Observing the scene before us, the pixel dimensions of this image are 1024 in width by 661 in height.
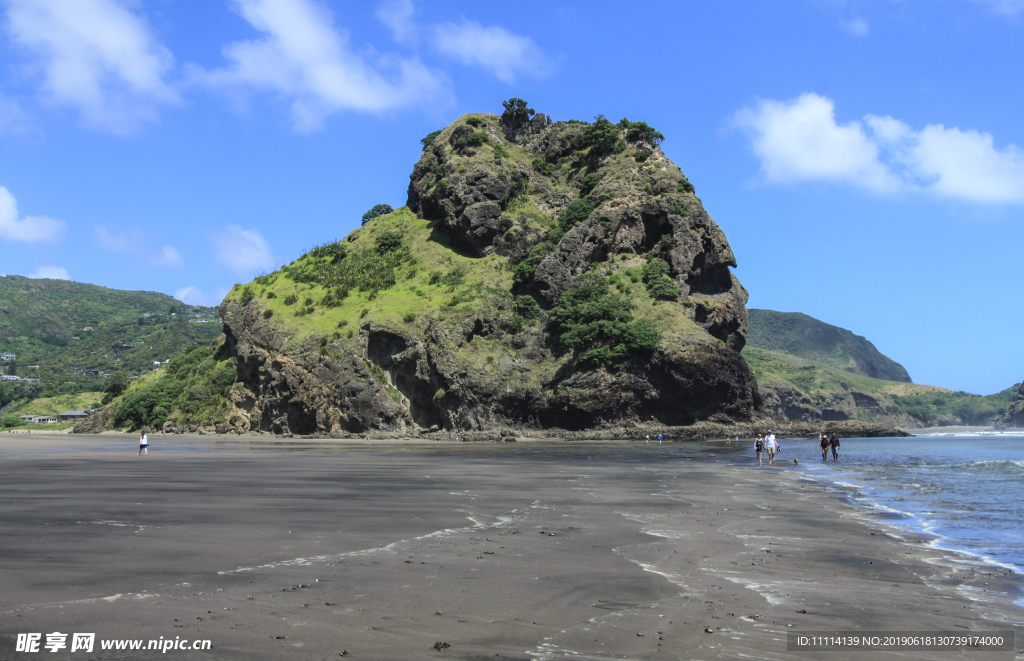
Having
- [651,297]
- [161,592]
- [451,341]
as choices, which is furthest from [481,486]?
[651,297]

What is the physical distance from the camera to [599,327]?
221 feet

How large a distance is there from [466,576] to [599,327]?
2344 inches

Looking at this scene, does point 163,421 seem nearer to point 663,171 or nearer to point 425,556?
point 663,171

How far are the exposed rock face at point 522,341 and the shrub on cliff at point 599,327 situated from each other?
1.28 meters

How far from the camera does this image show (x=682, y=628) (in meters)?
6.58

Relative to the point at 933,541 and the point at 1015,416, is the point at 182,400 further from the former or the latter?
the point at 1015,416

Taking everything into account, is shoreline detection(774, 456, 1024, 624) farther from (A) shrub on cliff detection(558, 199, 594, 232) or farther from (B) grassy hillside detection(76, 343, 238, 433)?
(B) grassy hillside detection(76, 343, 238, 433)

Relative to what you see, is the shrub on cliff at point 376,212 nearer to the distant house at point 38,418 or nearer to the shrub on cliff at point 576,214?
the shrub on cliff at point 576,214

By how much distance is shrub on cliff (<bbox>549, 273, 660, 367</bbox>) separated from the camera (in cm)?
6556

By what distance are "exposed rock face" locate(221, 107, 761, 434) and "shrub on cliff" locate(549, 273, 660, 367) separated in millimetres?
1279

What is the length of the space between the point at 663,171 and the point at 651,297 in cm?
2033

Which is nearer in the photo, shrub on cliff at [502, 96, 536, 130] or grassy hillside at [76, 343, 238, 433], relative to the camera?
grassy hillside at [76, 343, 238, 433]

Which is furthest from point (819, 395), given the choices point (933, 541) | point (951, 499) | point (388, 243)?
point (933, 541)

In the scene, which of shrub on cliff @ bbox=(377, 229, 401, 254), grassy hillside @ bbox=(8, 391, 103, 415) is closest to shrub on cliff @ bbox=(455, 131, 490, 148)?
shrub on cliff @ bbox=(377, 229, 401, 254)
